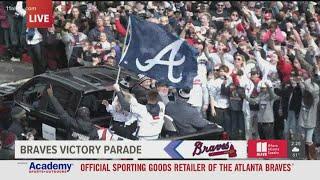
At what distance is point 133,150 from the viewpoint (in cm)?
957

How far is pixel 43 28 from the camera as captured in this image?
1009 centimetres

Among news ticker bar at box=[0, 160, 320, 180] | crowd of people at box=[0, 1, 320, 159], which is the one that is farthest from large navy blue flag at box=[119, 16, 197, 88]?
news ticker bar at box=[0, 160, 320, 180]

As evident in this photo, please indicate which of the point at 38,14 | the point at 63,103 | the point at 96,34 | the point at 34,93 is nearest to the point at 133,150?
the point at 63,103

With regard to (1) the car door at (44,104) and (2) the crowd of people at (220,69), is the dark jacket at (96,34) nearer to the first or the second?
(2) the crowd of people at (220,69)

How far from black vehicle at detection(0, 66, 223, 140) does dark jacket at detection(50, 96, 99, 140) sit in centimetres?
5

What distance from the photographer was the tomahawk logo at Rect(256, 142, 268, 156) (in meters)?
9.73

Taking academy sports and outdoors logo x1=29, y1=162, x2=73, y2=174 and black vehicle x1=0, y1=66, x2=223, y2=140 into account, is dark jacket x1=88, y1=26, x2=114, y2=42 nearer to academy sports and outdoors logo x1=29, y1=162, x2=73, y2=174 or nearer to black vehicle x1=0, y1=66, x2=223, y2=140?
black vehicle x1=0, y1=66, x2=223, y2=140

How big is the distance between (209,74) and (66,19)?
2219mm

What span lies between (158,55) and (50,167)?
199cm

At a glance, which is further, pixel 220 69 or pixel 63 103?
pixel 220 69

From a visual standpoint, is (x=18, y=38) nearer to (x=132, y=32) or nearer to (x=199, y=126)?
(x=132, y=32)

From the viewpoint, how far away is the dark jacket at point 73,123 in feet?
30.7

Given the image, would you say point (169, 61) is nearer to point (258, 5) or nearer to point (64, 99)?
point (64, 99)

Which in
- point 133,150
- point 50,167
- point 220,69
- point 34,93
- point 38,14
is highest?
point 38,14
